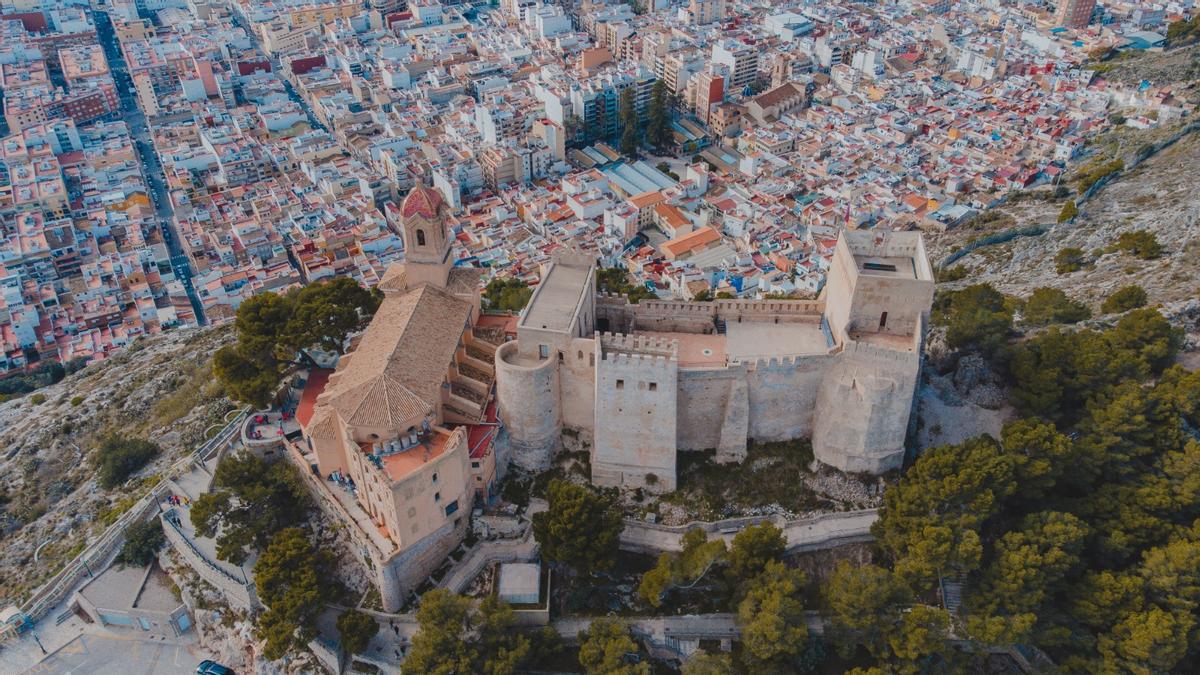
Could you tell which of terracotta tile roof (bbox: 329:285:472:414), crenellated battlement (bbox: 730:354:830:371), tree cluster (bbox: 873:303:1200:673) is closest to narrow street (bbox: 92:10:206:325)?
terracotta tile roof (bbox: 329:285:472:414)

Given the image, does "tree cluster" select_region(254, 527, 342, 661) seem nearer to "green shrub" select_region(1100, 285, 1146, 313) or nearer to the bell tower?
the bell tower

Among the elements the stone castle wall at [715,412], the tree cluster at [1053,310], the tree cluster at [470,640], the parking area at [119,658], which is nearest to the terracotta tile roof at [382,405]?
the tree cluster at [470,640]

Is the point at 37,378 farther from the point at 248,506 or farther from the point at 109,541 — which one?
the point at 248,506

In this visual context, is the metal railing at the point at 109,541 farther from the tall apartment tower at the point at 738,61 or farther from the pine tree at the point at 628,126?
the tall apartment tower at the point at 738,61

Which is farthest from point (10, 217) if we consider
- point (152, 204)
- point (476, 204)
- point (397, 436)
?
point (397, 436)

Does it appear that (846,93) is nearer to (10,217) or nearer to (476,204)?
(476,204)
